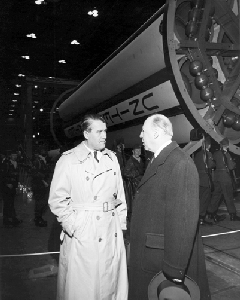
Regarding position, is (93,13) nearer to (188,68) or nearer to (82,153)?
(188,68)

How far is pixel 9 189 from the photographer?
21.4 ft

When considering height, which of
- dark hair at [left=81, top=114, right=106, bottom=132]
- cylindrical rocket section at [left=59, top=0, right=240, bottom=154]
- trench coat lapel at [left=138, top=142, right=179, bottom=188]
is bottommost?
trench coat lapel at [left=138, top=142, right=179, bottom=188]

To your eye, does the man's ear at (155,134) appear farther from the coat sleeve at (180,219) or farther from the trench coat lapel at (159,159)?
the coat sleeve at (180,219)

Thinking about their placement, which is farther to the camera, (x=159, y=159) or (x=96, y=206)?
(x=96, y=206)

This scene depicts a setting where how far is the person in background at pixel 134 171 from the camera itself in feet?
19.4

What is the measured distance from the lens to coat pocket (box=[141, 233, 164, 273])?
1908 mm

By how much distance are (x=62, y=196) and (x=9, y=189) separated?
172 inches

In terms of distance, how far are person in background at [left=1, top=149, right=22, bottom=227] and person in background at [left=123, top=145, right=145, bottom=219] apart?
7.94 ft

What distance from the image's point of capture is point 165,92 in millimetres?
4586

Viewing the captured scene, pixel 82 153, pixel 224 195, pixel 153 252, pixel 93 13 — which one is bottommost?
pixel 153 252

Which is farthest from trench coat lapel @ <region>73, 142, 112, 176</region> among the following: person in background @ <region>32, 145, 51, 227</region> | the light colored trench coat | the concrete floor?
person in background @ <region>32, 145, 51, 227</region>

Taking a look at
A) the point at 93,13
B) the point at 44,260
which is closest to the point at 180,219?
the point at 44,260

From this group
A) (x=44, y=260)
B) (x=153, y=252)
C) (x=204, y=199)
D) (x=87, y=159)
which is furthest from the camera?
(x=204, y=199)

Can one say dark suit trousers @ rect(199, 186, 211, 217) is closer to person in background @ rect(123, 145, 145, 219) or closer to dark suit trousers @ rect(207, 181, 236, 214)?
dark suit trousers @ rect(207, 181, 236, 214)
